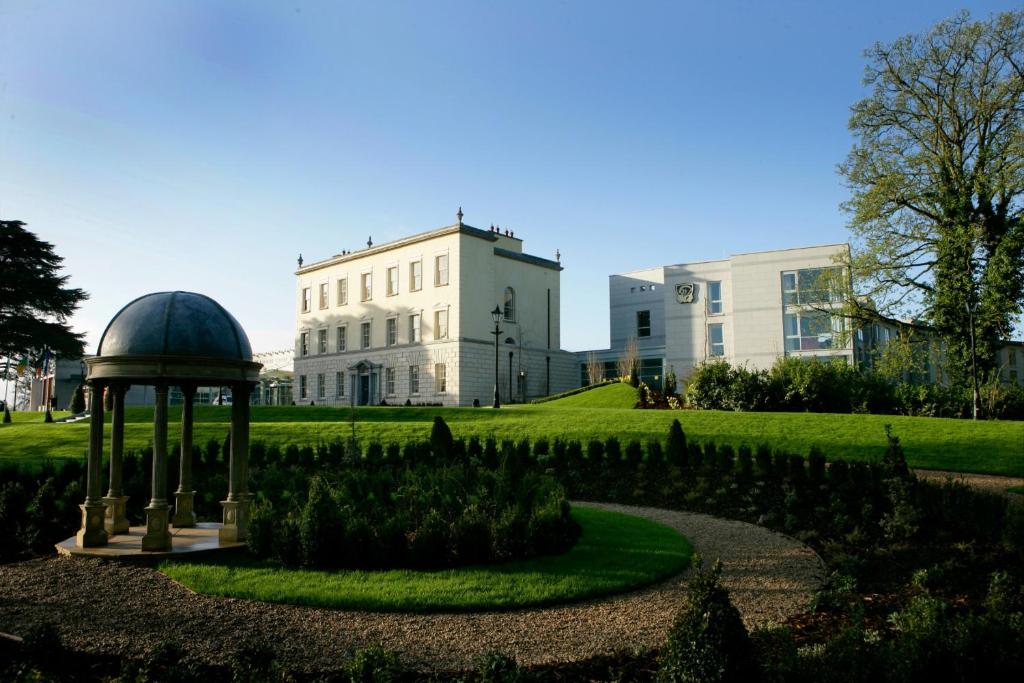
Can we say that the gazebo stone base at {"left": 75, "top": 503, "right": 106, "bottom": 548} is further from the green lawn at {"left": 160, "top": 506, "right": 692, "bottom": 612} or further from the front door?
the front door

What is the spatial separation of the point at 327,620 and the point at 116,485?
16.5ft

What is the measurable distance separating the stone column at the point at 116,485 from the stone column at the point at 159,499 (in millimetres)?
1204

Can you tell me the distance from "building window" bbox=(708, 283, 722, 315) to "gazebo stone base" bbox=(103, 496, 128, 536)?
42965 millimetres

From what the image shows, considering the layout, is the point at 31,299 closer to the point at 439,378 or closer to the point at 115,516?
the point at 439,378

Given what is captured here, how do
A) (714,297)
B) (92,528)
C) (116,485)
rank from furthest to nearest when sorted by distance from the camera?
(714,297), (116,485), (92,528)

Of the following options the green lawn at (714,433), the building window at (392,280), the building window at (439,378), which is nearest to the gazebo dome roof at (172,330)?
the green lawn at (714,433)

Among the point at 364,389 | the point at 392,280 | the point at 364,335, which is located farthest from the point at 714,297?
the point at 364,389

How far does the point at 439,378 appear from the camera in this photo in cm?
4497

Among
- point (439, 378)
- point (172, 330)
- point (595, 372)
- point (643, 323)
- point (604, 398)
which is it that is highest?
point (643, 323)

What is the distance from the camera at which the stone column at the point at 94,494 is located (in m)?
8.35

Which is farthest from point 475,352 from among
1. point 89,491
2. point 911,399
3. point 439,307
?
point 89,491

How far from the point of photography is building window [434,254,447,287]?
45156mm

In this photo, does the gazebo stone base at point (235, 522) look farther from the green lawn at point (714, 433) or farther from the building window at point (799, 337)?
the building window at point (799, 337)

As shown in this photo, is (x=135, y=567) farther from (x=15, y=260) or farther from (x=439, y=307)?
(x=15, y=260)
